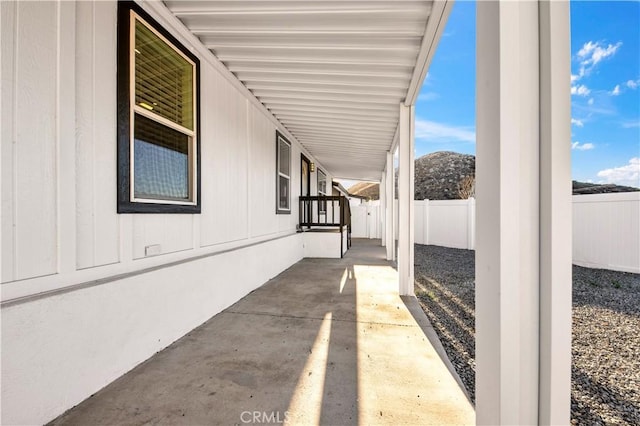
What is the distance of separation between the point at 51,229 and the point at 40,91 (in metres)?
0.79

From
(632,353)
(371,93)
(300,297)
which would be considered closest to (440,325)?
(632,353)

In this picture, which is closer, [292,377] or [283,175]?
[292,377]

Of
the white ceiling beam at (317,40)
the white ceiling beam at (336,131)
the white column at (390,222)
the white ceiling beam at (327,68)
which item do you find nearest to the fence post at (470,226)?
the white column at (390,222)

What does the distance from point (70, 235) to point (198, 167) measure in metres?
1.38

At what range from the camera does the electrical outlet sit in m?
2.26

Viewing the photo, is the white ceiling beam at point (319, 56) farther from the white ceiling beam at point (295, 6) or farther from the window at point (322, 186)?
the window at point (322, 186)

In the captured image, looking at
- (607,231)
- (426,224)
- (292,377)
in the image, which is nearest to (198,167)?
(292,377)

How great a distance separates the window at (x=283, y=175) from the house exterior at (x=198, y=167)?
1.23 metres

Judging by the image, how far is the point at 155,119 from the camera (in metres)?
2.37

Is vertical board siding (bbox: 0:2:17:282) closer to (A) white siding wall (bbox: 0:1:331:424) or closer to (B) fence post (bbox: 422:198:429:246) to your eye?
(A) white siding wall (bbox: 0:1:331:424)

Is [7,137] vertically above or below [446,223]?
above

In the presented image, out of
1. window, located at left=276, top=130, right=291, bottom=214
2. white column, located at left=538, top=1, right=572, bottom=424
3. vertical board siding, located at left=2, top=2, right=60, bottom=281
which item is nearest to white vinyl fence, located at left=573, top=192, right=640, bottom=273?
white column, located at left=538, top=1, right=572, bottom=424

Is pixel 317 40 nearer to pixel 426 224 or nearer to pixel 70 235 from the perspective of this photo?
pixel 70 235

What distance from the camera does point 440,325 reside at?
115 inches
